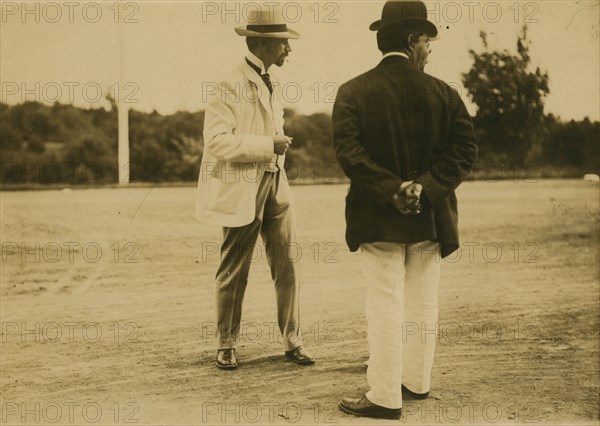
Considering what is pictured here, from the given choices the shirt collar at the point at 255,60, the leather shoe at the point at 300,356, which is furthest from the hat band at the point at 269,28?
the leather shoe at the point at 300,356

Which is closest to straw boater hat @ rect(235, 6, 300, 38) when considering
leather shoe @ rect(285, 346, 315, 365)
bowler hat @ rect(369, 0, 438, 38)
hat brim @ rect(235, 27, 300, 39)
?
hat brim @ rect(235, 27, 300, 39)

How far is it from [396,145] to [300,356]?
4.20ft

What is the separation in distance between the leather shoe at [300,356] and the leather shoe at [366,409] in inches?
16.9

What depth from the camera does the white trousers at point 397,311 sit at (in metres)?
3.11

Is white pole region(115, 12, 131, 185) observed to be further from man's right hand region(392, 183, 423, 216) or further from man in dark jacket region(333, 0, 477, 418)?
man's right hand region(392, 183, 423, 216)

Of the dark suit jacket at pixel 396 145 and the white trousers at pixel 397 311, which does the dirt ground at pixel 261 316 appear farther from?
the dark suit jacket at pixel 396 145

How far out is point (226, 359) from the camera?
12.2 ft

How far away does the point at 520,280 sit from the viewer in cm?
435

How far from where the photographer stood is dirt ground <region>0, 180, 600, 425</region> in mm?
3512

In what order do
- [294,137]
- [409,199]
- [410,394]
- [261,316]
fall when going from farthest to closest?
[294,137]
[261,316]
[410,394]
[409,199]

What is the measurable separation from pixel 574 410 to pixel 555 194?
1.34 meters

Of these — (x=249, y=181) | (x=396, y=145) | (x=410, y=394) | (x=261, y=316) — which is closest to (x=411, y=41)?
(x=396, y=145)

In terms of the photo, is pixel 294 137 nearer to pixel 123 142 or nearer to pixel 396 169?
pixel 123 142

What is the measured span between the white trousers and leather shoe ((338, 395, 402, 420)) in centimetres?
3
